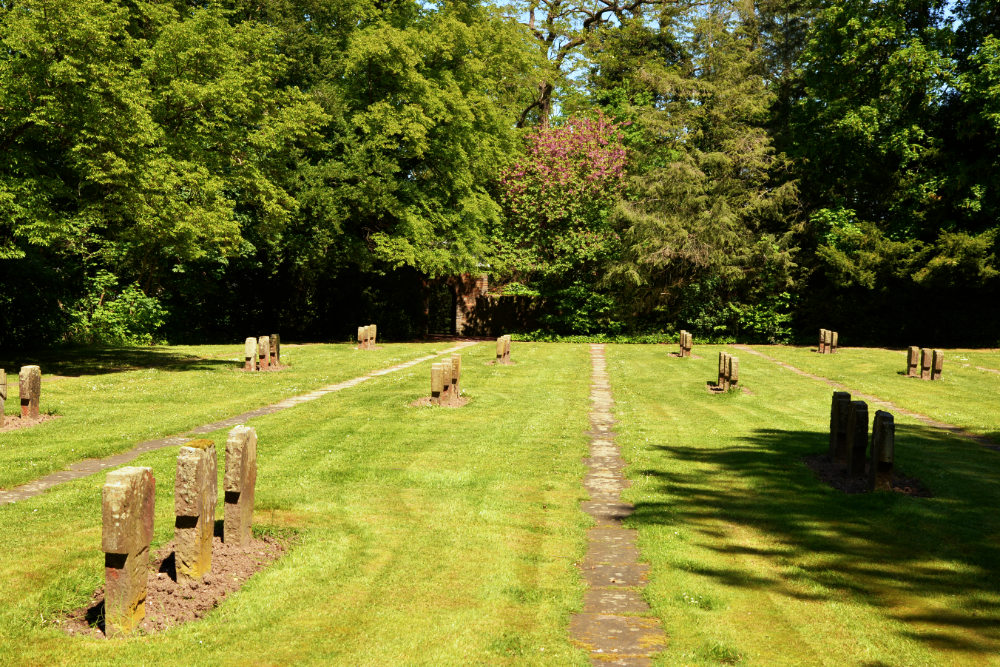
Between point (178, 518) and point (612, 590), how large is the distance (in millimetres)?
4085

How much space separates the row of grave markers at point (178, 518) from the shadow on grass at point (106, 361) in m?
17.1

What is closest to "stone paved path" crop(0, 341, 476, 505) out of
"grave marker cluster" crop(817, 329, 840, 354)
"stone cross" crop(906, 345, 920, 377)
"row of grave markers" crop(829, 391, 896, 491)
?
"row of grave markers" crop(829, 391, 896, 491)

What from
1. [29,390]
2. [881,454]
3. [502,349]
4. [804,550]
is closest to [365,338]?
[502,349]

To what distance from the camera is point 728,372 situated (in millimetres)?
22891

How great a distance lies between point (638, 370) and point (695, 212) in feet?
51.6

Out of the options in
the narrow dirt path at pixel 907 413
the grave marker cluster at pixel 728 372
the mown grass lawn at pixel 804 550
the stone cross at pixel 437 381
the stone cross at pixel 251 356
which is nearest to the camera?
the mown grass lawn at pixel 804 550

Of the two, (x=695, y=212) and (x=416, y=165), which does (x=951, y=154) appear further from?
(x=416, y=165)

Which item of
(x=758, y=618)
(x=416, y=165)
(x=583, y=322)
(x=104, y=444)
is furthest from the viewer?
(x=583, y=322)

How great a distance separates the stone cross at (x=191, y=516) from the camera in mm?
7082

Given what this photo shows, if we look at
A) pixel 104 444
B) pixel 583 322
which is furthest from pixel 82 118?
pixel 583 322

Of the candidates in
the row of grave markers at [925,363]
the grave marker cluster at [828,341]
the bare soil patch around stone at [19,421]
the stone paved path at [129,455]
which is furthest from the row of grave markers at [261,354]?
the grave marker cluster at [828,341]

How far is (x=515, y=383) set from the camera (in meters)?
23.7

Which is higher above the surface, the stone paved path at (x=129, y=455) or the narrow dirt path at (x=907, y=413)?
the narrow dirt path at (x=907, y=413)

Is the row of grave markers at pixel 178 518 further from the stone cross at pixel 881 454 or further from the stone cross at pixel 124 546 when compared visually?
the stone cross at pixel 881 454
